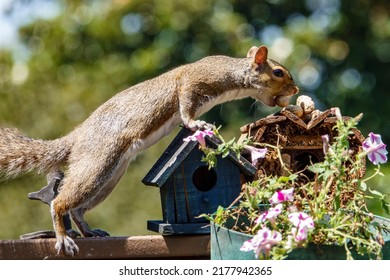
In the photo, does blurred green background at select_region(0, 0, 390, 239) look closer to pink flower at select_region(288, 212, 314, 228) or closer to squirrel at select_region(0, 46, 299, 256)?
squirrel at select_region(0, 46, 299, 256)

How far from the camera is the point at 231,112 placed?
10906mm

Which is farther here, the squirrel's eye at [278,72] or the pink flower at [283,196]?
the squirrel's eye at [278,72]

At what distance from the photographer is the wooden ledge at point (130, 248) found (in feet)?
10.3

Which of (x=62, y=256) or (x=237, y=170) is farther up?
(x=237, y=170)

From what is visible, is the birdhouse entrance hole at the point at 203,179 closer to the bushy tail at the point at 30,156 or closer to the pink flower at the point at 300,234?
the bushy tail at the point at 30,156

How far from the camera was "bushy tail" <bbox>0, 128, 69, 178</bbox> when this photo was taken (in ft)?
11.9

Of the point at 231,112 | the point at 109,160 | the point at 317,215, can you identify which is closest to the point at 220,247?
the point at 317,215

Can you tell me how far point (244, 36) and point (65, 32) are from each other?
2.32 m

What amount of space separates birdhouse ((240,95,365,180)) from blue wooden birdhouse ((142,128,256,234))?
0.31 ft

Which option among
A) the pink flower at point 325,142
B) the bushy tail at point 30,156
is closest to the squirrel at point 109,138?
the bushy tail at point 30,156

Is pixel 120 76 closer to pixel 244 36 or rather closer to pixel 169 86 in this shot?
pixel 244 36

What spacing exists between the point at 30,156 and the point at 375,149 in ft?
5.00

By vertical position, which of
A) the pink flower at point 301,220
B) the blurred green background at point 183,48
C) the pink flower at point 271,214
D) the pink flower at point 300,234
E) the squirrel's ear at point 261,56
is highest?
the blurred green background at point 183,48

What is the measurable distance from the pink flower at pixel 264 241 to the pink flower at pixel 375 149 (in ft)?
1.19
